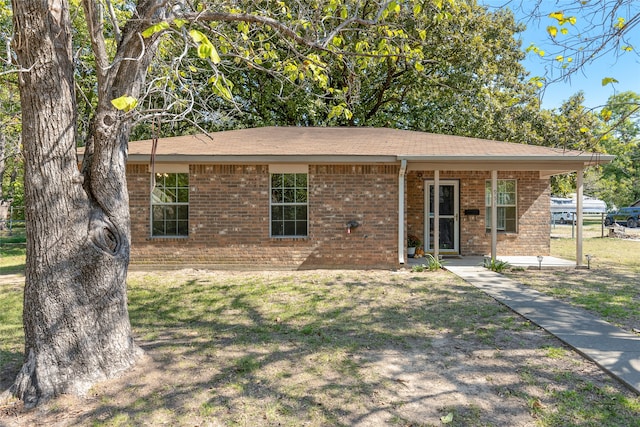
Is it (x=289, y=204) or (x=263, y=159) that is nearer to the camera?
(x=263, y=159)

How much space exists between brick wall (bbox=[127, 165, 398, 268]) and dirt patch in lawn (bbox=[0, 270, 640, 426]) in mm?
2929

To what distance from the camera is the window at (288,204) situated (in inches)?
377

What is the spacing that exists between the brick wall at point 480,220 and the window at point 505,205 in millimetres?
163

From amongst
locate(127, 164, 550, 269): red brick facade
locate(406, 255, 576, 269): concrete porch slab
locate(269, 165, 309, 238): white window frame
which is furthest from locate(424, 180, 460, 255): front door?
locate(269, 165, 309, 238): white window frame

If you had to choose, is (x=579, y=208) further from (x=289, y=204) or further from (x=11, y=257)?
(x=11, y=257)

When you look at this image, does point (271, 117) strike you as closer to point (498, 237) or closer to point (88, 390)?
point (498, 237)

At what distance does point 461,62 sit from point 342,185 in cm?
1114

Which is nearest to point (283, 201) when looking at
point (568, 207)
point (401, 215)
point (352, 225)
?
point (352, 225)

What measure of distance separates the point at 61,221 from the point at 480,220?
34.9ft

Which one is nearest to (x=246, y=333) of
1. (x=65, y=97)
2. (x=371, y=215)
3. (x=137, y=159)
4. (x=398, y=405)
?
(x=398, y=405)

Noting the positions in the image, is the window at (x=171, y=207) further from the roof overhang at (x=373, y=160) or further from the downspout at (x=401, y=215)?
the downspout at (x=401, y=215)

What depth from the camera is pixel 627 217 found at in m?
28.7

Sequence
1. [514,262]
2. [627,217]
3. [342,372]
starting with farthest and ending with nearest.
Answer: [627,217] → [514,262] → [342,372]

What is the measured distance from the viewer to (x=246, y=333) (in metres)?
5.00
